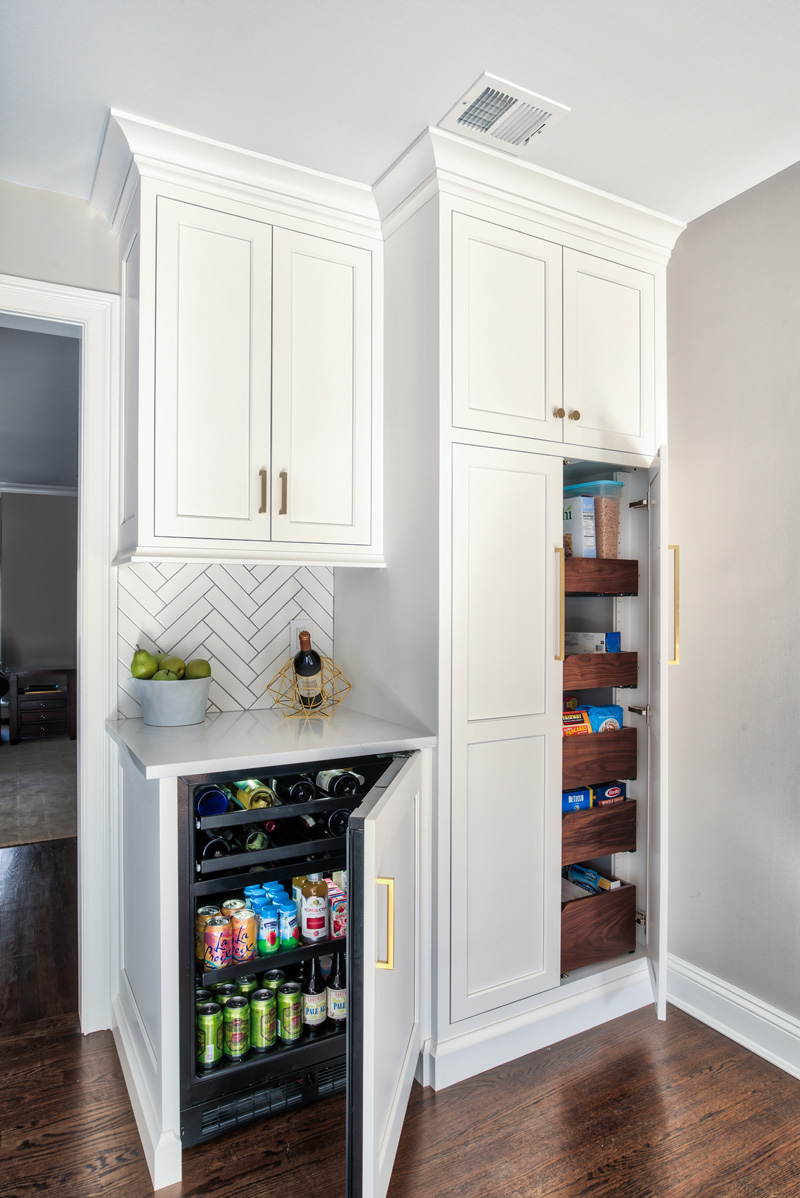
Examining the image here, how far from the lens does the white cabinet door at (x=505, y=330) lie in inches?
78.2

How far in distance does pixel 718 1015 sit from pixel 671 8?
2666 millimetres

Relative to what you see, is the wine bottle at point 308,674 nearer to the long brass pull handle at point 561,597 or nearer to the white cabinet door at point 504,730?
the white cabinet door at point 504,730

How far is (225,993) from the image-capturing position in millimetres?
1851

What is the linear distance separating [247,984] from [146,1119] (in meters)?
0.35

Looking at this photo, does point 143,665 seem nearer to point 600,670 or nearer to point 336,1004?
point 336,1004

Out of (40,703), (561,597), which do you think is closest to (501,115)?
(561,597)

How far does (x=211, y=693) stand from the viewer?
2439mm

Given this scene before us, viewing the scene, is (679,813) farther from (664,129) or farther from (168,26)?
(168,26)

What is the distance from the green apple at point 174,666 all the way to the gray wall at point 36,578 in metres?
6.19

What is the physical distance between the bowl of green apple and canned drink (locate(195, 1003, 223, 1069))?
2.50ft

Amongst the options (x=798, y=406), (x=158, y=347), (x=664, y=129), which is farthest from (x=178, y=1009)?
(x=664, y=129)

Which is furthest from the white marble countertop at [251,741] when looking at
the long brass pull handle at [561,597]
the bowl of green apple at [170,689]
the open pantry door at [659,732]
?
the open pantry door at [659,732]

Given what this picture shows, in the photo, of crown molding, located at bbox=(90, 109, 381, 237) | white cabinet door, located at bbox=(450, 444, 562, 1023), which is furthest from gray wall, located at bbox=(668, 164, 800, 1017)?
crown molding, located at bbox=(90, 109, 381, 237)

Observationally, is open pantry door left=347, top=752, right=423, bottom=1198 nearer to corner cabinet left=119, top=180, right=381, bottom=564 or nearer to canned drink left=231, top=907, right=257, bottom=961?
canned drink left=231, top=907, right=257, bottom=961
